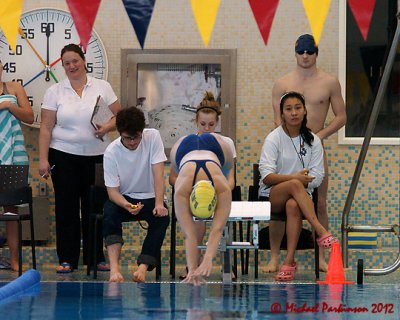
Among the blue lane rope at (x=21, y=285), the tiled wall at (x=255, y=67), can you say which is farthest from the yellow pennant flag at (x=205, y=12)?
the blue lane rope at (x=21, y=285)

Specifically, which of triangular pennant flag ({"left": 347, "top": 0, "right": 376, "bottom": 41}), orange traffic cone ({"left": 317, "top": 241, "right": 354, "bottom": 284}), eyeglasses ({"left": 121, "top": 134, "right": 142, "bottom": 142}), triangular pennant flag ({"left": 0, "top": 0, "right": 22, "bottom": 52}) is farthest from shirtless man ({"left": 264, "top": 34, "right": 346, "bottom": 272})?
triangular pennant flag ({"left": 0, "top": 0, "right": 22, "bottom": 52})

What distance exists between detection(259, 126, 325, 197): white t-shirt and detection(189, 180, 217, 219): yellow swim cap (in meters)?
1.91

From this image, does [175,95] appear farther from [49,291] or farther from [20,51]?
[49,291]

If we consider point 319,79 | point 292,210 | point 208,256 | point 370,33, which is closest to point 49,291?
point 208,256

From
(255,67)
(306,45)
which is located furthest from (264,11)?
(255,67)

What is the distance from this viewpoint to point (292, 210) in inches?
347

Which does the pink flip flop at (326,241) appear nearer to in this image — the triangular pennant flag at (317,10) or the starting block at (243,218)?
the starting block at (243,218)

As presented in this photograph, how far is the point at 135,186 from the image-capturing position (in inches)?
349

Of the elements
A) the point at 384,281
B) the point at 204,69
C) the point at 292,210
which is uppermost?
the point at 204,69

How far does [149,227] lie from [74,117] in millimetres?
1451

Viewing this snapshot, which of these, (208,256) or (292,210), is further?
(292,210)

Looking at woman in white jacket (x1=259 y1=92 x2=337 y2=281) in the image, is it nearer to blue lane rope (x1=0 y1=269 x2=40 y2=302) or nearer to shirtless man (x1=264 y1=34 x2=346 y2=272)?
shirtless man (x1=264 y1=34 x2=346 y2=272)

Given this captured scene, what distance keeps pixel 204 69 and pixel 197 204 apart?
3.59m

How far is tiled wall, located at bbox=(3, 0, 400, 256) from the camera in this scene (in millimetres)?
10586
